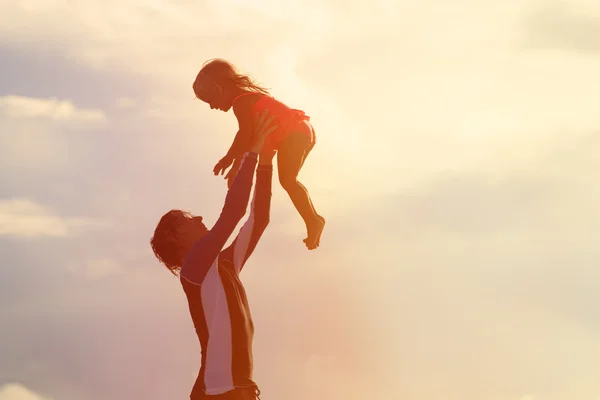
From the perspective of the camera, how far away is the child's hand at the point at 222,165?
720cm

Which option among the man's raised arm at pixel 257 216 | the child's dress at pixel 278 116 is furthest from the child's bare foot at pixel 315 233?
the child's dress at pixel 278 116

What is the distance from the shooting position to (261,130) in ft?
23.1

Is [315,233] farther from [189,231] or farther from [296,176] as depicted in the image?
[189,231]

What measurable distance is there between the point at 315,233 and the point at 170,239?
5.29ft

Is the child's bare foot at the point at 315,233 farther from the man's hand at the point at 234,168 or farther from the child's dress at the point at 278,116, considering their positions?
the man's hand at the point at 234,168

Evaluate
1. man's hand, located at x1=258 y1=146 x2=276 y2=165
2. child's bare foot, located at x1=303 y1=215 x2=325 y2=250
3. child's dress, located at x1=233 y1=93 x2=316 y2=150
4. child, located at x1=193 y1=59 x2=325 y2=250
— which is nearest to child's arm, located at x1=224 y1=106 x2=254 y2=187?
child, located at x1=193 y1=59 x2=325 y2=250

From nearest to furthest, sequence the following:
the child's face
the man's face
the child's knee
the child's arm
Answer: the man's face, the child's arm, the child's face, the child's knee

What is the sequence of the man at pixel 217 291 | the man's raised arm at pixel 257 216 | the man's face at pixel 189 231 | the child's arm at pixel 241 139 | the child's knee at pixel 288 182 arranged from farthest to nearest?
the child's knee at pixel 288 182 → the child's arm at pixel 241 139 → the man's raised arm at pixel 257 216 → the man's face at pixel 189 231 → the man at pixel 217 291

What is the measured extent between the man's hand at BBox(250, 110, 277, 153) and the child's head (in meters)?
0.42

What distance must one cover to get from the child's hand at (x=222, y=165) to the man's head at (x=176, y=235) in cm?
69

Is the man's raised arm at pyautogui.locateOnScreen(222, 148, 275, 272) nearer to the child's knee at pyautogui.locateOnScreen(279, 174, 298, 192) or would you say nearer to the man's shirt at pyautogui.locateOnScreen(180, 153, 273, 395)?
the man's shirt at pyautogui.locateOnScreen(180, 153, 273, 395)

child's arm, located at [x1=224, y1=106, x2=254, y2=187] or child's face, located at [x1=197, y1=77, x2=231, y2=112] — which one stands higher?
child's face, located at [x1=197, y1=77, x2=231, y2=112]

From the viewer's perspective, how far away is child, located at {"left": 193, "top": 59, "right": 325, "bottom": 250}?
721 centimetres

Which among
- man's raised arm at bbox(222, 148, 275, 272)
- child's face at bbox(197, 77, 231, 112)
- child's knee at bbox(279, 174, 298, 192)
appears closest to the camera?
man's raised arm at bbox(222, 148, 275, 272)
